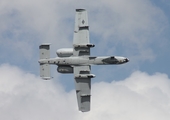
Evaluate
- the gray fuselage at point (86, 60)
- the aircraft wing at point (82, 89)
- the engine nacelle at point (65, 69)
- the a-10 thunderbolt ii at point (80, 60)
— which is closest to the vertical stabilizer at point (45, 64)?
the a-10 thunderbolt ii at point (80, 60)

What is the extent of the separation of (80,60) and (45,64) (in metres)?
7.93

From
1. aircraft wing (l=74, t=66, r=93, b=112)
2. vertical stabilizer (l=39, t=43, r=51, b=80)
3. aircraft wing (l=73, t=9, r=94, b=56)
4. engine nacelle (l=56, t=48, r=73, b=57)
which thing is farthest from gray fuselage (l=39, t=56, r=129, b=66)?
aircraft wing (l=74, t=66, r=93, b=112)

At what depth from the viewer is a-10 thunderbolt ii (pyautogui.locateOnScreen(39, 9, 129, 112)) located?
82.9 m

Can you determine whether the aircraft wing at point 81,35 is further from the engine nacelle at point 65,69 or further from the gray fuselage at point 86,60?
the engine nacelle at point 65,69

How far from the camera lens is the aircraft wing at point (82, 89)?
84.3 m

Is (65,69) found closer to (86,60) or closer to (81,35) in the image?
(86,60)

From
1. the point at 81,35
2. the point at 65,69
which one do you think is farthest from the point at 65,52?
the point at 81,35

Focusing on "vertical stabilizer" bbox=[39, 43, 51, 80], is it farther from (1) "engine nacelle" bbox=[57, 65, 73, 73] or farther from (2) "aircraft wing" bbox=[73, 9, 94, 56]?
(2) "aircraft wing" bbox=[73, 9, 94, 56]

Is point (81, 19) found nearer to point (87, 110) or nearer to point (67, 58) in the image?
point (67, 58)

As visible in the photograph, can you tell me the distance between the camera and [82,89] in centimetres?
8494

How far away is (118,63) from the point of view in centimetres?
8212

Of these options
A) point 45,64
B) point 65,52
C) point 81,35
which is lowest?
point 45,64

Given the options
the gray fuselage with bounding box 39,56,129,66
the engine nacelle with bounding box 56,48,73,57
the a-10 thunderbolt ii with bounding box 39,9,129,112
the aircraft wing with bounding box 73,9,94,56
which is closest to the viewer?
the gray fuselage with bounding box 39,56,129,66

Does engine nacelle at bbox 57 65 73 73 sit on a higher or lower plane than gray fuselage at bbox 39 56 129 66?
lower
